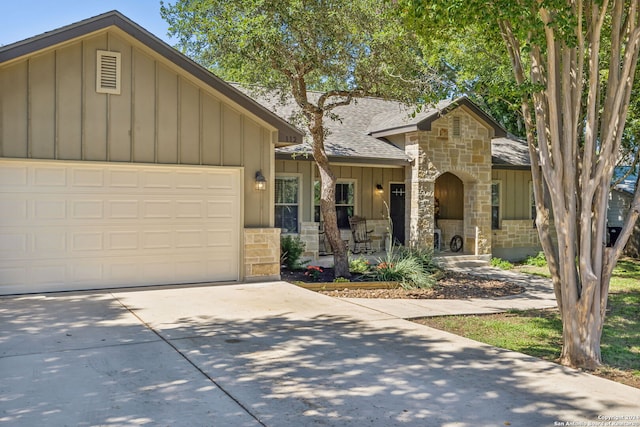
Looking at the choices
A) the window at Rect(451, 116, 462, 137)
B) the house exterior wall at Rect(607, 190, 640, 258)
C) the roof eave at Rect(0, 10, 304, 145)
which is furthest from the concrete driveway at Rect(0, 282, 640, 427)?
the house exterior wall at Rect(607, 190, 640, 258)

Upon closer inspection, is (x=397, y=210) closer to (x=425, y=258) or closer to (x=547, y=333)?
(x=425, y=258)

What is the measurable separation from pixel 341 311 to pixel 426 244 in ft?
22.5

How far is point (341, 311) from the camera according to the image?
777 cm

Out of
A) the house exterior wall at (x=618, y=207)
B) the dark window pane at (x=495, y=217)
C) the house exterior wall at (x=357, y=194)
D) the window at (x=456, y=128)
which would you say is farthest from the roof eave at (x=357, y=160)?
the house exterior wall at (x=618, y=207)

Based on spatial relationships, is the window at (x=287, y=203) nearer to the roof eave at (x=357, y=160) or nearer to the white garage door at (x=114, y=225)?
the roof eave at (x=357, y=160)

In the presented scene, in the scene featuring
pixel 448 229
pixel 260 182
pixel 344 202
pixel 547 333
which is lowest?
pixel 547 333

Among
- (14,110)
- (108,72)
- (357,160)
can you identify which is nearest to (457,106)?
(357,160)

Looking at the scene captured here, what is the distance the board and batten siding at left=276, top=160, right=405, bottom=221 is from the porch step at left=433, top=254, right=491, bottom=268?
2042 millimetres

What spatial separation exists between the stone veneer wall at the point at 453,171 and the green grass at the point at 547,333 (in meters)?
5.29

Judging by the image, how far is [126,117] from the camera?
354 inches

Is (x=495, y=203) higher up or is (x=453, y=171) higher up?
(x=453, y=171)

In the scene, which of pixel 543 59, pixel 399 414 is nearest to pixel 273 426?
pixel 399 414

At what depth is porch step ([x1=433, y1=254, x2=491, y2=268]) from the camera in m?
14.2

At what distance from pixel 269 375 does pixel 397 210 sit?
11233mm
